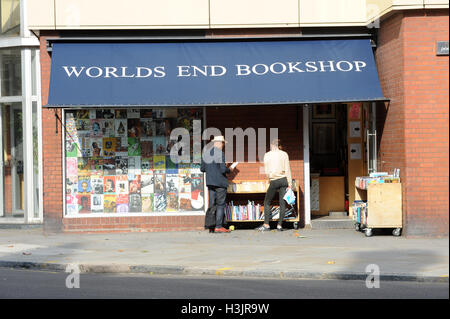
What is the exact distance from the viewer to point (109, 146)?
17.6 metres

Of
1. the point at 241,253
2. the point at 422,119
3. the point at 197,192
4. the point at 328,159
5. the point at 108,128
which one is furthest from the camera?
the point at 328,159

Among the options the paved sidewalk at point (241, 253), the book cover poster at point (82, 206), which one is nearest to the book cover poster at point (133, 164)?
the book cover poster at point (82, 206)

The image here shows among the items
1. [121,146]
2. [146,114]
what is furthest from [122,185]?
[146,114]

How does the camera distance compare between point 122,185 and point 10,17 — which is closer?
point 122,185

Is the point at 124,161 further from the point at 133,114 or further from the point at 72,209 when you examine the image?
the point at 72,209

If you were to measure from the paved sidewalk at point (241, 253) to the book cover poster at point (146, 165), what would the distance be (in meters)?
1.39

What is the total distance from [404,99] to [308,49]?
270cm

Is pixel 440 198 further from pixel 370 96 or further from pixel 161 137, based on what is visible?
pixel 161 137

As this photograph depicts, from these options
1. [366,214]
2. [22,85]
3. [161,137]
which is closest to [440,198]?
[366,214]

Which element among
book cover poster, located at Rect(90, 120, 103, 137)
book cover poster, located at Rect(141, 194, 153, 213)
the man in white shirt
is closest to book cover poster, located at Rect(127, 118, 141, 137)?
book cover poster, located at Rect(90, 120, 103, 137)

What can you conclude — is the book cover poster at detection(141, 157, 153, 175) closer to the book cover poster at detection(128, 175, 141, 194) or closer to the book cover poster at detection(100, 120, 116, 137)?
the book cover poster at detection(128, 175, 141, 194)

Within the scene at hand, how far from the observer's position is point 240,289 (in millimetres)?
10391

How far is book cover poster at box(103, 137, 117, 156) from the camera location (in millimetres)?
17578

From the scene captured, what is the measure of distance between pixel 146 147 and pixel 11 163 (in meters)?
3.79
